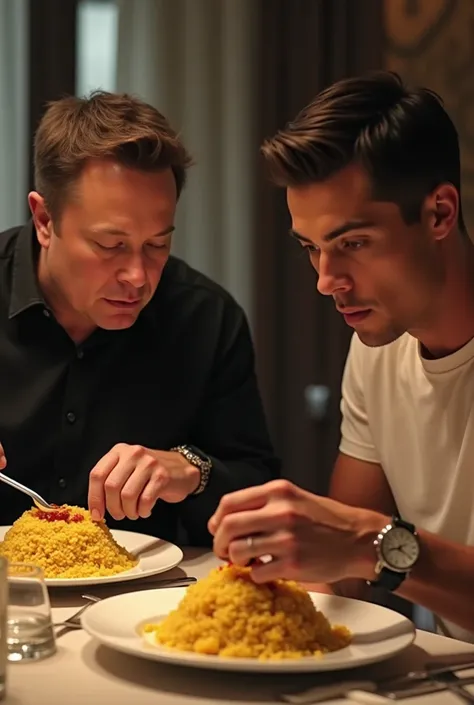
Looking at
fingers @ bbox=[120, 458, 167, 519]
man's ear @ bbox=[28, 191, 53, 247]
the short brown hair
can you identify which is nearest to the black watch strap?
fingers @ bbox=[120, 458, 167, 519]

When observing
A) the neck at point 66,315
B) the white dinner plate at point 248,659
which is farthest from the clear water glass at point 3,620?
the neck at point 66,315

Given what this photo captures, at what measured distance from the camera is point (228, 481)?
2.04m

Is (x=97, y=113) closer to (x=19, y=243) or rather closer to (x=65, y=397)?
(x=19, y=243)

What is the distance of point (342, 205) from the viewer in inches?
66.9

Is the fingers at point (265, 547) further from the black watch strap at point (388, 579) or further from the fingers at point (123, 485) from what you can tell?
the fingers at point (123, 485)

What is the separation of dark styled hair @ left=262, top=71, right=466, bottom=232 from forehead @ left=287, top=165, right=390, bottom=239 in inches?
0.5

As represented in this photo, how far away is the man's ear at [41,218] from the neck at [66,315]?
66 mm

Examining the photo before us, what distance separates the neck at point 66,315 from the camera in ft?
7.27

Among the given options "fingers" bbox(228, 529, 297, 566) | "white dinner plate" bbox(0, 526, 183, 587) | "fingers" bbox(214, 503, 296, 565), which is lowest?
"white dinner plate" bbox(0, 526, 183, 587)

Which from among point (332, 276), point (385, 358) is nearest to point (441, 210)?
point (332, 276)

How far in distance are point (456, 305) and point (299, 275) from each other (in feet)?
5.47

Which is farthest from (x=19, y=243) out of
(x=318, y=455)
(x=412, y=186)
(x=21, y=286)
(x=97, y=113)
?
(x=318, y=455)

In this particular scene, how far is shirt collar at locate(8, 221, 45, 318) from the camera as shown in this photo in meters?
2.15

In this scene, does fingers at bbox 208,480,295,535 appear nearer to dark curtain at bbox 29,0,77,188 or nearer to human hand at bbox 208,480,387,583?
human hand at bbox 208,480,387,583
